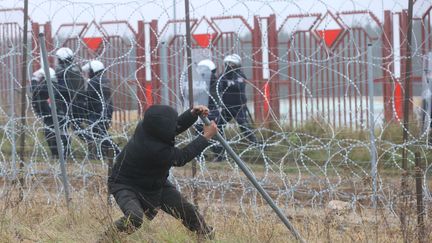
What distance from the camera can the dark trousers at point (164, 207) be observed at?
709cm

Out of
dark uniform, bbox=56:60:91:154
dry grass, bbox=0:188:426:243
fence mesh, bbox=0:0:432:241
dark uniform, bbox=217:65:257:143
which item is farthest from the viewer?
dark uniform, bbox=217:65:257:143

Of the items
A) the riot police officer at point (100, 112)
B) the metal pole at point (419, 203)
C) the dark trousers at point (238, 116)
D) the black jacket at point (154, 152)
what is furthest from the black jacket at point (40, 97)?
the metal pole at point (419, 203)

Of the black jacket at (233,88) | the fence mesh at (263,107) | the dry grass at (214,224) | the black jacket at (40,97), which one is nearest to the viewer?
the dry grass at (214,224)

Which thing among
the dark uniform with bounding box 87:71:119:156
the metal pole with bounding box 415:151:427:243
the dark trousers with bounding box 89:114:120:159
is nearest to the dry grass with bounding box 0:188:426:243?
the metal pole with bounding box 415:151:427:243

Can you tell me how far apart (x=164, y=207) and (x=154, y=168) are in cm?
38

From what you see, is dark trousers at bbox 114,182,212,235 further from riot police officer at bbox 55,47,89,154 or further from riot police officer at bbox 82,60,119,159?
riot police officer at bbox 55,47,89,154

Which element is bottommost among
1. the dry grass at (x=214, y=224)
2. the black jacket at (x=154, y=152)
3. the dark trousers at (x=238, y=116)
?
the dry grass at (x=214, y=224)

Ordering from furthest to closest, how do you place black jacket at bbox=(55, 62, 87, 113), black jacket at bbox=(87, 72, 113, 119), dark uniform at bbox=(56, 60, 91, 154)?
black jacket at bbox=(55, 62, 87, 113) → black jacket at bbox=(87, 72, 113, 119) → dark uniform at bbox=(56, 60, 91, 154)

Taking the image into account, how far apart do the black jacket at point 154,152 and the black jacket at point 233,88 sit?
17.3 ft

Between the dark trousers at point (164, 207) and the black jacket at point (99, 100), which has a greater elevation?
the black jacket at point (99, 100)

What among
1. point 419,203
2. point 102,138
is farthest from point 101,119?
point 419,203

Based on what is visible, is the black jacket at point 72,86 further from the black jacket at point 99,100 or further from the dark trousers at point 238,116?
the dark trousers at point 238,116

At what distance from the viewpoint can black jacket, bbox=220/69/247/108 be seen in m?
12.7

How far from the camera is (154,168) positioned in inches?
283
